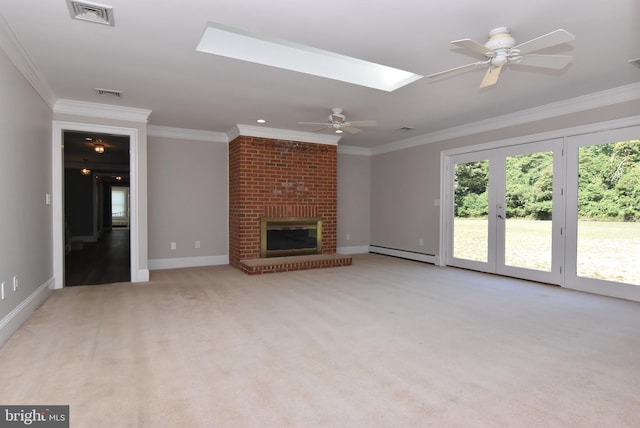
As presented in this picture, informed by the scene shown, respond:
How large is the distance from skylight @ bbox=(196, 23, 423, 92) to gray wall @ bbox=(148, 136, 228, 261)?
10.5 feet

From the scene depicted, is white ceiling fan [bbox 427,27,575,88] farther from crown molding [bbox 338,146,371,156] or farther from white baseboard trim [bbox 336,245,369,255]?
white baseboard trim [bbox 336,245,369,255]

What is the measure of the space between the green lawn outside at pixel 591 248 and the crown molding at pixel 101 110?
5.33 metres

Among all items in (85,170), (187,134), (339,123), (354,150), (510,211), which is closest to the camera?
(339,123)

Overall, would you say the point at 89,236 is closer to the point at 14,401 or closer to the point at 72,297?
the point at 72,297

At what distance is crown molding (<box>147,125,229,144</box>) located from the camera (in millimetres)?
5684

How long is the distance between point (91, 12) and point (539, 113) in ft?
16.1

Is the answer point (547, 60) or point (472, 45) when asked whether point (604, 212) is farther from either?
point (472, 45)

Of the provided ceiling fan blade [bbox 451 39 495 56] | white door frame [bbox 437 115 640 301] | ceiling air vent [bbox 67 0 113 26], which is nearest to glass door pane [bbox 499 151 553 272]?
white door frame [bbox 437 115 640 301]

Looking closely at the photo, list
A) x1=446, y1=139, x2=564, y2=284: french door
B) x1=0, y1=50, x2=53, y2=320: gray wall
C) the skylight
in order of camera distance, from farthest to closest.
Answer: x1=446, y1=139, x2=564, y2=284: french door → the skylight → x1=0, y1=50, x2=53, y2=320: gray wall

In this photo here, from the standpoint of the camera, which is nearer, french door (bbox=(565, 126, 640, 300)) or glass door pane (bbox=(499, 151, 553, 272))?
french door (bbox=(565, 126, 640, 300))

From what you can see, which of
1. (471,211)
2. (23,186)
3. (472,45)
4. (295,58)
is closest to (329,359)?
(472,45)

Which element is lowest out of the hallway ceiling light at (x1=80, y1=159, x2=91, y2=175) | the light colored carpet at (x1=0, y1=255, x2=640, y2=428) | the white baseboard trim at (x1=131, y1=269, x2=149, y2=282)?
the light colored carpet at (x1=0, y1=255, x2=640, y2=428)


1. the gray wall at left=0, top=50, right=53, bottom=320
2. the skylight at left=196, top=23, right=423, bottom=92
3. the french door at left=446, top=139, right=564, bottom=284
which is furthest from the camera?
the french door at left=446, top=139, right=564, bottom=284

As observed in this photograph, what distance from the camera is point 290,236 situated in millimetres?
6191
